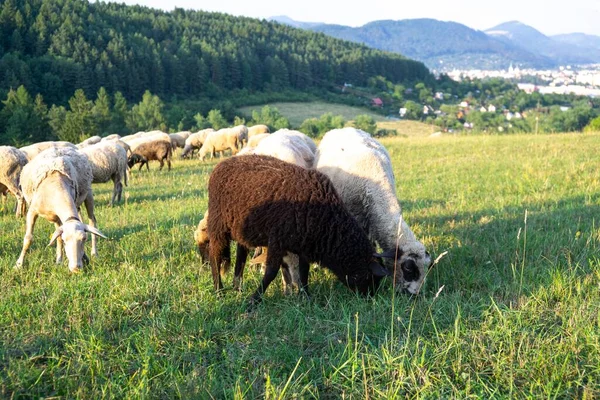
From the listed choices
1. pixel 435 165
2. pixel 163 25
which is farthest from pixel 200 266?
pixel 163 25

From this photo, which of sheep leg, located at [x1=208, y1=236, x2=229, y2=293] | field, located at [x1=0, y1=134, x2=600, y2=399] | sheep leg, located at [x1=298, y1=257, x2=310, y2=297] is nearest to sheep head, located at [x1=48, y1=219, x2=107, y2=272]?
field, located at [x1=0, y1=134, x2=600, y2=399]

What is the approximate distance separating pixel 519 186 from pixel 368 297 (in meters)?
7.13

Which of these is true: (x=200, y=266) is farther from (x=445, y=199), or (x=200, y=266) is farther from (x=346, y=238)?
(x=445, y=199)

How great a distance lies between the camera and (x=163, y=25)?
109000 mm

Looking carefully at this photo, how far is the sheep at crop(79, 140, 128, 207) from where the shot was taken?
11484mm

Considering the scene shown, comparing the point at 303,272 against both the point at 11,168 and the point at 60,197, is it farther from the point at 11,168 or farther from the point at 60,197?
the point at 11,168

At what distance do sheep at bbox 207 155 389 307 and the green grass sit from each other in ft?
218

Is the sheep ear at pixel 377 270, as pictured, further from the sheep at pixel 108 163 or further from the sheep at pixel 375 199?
the sheep at pixel 108 163

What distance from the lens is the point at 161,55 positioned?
8675 cm

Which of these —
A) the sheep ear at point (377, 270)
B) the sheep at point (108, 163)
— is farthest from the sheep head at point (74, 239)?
the sheep at point (108, 163)

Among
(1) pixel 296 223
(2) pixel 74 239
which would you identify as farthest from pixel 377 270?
(2) pixel 74 239

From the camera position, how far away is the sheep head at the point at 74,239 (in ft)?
18.7

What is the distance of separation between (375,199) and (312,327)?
7.99 feet

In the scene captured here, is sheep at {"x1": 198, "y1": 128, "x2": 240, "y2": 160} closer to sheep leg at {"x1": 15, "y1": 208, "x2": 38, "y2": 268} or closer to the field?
the field
